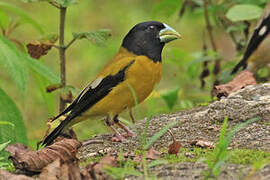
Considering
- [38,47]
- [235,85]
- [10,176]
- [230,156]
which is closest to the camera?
[10,176]

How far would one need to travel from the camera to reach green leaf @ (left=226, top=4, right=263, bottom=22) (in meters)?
5.60

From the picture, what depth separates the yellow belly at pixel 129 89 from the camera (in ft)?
14.8

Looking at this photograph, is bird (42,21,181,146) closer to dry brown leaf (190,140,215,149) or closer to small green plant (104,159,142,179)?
dry brown leaf (190,140,215,149)

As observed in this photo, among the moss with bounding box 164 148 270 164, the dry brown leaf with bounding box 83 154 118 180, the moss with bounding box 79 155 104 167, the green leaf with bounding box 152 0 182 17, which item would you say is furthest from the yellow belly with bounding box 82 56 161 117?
the green leaf with bounding box 152 0 182 17

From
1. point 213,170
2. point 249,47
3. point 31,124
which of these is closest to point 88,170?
point 213,170

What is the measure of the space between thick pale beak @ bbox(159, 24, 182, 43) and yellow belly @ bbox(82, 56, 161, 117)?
389 mm

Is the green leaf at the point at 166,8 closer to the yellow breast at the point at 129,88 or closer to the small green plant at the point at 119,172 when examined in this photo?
the yellow breast at the point at 129,88

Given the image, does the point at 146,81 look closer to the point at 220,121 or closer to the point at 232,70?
the point at 220,121

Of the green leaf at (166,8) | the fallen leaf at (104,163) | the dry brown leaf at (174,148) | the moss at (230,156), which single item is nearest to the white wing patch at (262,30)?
the green leaf at (166,8)

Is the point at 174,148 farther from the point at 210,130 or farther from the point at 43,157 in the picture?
the point at 43,157

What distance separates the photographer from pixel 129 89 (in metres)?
4.49

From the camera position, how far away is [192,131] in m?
4.11

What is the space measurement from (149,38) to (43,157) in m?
1.99

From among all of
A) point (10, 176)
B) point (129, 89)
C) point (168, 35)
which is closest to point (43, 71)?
point (129, 89)
